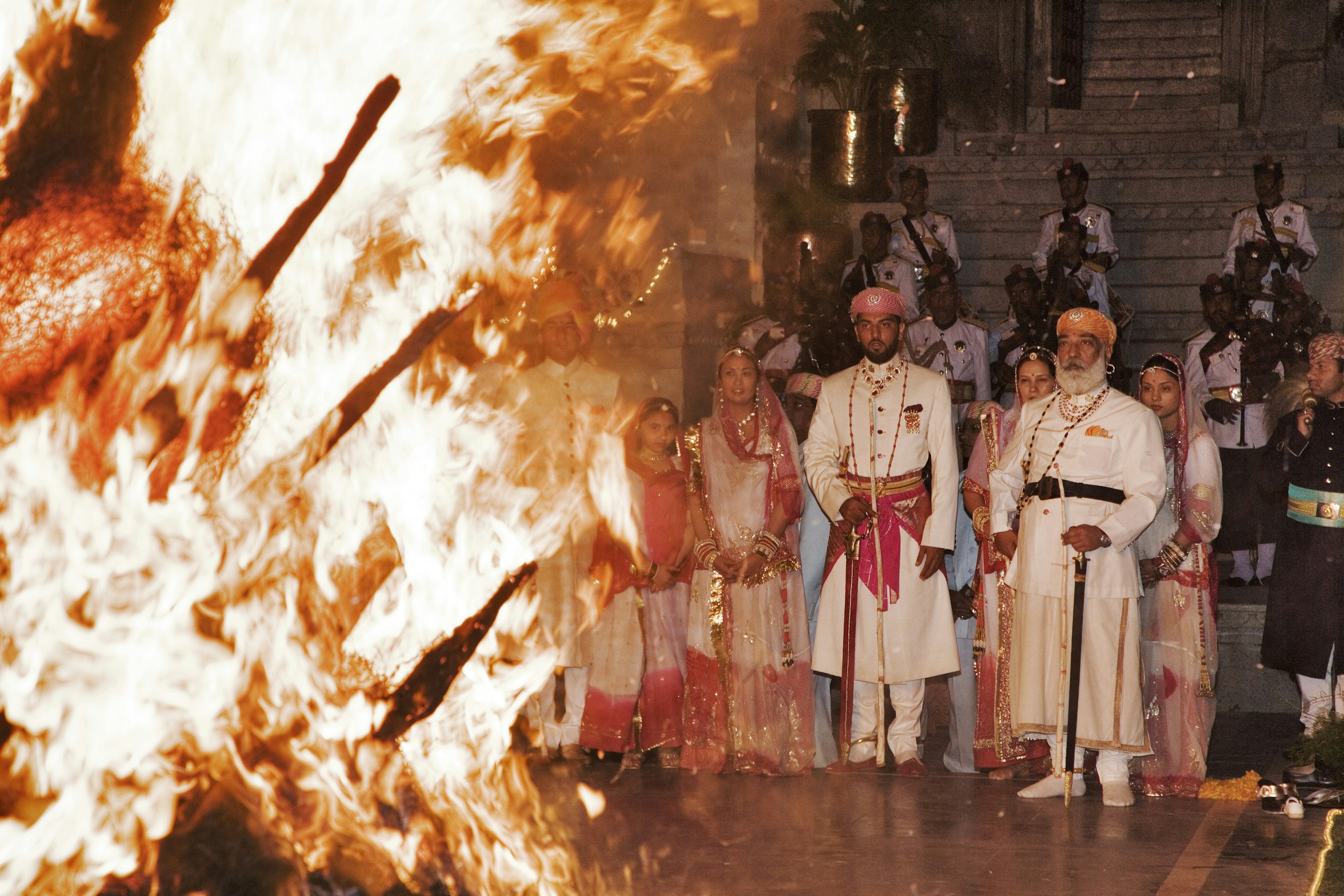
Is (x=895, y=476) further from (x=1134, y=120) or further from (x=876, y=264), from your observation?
(x=1134, y=120)

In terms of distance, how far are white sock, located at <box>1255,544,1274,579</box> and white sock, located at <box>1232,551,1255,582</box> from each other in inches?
1.6

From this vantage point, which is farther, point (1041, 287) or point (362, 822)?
point (1041, 287)

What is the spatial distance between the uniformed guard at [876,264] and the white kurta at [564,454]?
165 inches

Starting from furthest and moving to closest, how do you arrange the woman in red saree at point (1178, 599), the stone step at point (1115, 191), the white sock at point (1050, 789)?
the stone step at point (1115, 191) < the woman in red saree at point (1178, 599) < the white sock at point (1050, 789)

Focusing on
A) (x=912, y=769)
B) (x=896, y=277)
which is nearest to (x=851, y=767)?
(x=912, y=769)

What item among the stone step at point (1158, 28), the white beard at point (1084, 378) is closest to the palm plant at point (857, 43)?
the stone step at point (1158, 28)

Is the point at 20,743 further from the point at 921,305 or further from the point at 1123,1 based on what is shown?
the point at 1123,1

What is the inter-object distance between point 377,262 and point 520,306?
3.58 metres

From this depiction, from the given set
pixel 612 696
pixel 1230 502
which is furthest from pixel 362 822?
pixel 1230 502

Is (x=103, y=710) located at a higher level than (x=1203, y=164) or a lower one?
lower

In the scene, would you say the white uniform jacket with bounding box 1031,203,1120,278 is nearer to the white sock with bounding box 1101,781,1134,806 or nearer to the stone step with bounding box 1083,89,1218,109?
the stone step with bounding box 1083,89,1218,109

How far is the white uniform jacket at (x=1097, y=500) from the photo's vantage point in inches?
274

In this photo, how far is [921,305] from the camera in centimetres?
1188

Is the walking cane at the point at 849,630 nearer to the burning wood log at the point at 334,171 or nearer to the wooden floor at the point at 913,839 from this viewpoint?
the wooden floor at the point at 913,839
